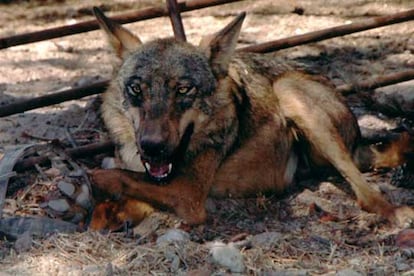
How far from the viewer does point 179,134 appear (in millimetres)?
6109

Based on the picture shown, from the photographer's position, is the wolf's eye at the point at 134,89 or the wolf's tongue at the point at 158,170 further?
the wolf's eye at the point at 134,89

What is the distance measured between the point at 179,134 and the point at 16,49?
3467 mm

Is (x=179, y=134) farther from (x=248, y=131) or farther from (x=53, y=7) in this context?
(x=53, y=7)

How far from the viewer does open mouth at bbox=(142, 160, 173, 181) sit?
616 cm

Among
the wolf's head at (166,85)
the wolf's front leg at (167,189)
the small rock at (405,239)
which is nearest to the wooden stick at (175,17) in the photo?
the wolf's head at (166,85)

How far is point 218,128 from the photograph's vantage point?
6.60 m

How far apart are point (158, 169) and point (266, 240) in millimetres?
842

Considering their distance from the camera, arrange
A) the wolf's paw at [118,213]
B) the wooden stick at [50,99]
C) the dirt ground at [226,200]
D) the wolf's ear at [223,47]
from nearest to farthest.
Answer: the dirt ground at [226,200] → the wolf's paw at [118,213] → the wolf's ear at [223,47] → the wooden stick at [50,99]

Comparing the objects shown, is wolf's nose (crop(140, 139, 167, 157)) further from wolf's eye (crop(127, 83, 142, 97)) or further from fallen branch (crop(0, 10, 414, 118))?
fallen branch (crop(0, 10, 414, 118))

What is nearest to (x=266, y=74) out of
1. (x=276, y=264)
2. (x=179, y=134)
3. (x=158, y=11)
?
(x=158, y=11)

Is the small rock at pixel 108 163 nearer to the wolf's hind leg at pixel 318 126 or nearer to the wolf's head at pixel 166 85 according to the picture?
the wolf's head at pixel 166 85

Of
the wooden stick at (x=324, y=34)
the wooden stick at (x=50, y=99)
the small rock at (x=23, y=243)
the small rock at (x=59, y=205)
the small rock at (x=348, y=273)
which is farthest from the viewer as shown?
the wooden stick at (x=324, y=34)

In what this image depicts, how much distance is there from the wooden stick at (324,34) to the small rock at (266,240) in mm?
1988

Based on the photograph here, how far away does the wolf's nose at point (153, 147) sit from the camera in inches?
229
